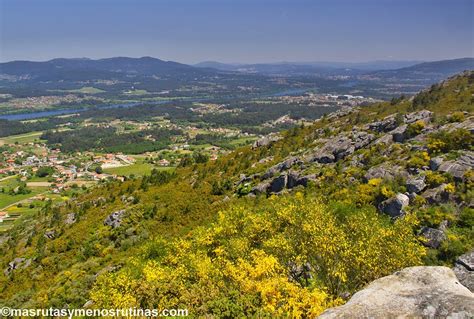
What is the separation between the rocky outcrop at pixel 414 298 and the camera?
11.1 meters

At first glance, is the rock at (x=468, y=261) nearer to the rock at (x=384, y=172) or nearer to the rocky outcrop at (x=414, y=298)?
the rocky outcrop at (x=414, y=298)

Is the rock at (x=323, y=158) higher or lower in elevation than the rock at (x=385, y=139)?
lower

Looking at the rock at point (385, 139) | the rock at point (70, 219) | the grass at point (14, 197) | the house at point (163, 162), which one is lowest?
the grass at point (14, 197)

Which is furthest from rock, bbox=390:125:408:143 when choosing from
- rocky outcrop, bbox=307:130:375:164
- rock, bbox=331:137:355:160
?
rock, bbox=331:137:355:160

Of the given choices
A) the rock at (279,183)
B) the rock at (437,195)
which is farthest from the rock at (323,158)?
the rock at (437,195)

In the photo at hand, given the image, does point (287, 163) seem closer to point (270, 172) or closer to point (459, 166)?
point (270, 172)

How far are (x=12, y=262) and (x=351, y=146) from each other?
5033cm

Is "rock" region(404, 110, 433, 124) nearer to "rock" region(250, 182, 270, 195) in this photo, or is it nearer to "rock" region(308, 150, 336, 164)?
"rock" region(308, 150, 336, 164)

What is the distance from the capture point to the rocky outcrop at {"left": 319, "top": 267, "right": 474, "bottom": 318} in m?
11.1

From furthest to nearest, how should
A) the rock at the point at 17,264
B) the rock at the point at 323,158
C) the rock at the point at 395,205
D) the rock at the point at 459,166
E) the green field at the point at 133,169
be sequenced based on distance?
the green field at the point at 133,169, the rock at the point at 323,158, the rock at the point at 17,264, the rock at the point at 459,166, the rock at the point at 395,205

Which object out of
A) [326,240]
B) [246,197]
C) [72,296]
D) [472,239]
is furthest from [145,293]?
[246,197]

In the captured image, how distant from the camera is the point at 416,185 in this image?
3291 centimetres

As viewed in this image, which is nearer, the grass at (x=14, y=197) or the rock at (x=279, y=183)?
the rock at (x=279, y=183)

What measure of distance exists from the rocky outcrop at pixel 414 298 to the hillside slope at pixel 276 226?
432cm
